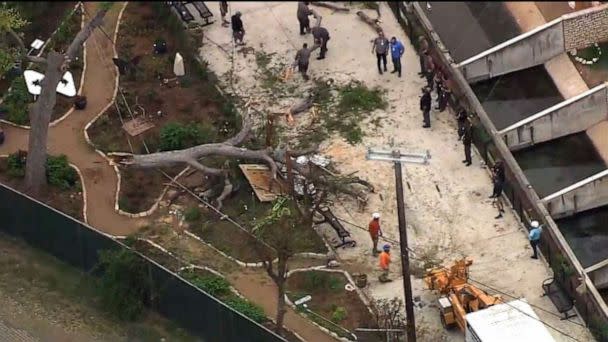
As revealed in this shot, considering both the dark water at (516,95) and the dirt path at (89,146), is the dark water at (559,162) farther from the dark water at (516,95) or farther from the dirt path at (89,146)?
the dirt path at (89,146)

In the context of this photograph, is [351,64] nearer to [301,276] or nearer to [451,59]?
[451,59]

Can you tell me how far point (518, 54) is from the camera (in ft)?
131

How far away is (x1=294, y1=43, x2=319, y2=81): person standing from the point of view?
40312 mm

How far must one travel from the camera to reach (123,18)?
43656mm

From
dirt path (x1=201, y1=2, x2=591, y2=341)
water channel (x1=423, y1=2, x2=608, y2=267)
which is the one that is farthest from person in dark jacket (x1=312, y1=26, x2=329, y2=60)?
water channel (x1=423, y1=2, x2=608, y2=267)

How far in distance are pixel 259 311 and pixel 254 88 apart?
10362 millimetres

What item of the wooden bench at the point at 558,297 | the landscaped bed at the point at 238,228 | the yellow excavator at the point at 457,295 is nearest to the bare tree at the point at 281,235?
the landscaped bed at the point at 238,228

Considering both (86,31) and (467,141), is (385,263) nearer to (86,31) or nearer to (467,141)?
(467,141)

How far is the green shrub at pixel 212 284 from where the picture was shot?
3281 cm

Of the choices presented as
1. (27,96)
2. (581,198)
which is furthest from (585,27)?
(27,96)

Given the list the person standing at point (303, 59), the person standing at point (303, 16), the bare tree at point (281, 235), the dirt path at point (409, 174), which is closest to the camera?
the bare tree at point (281, 235)

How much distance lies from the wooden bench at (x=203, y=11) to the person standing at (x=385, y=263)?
42.5 feet

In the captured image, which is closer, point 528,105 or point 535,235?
point 535,235

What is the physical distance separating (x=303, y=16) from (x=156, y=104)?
592 centimetres
